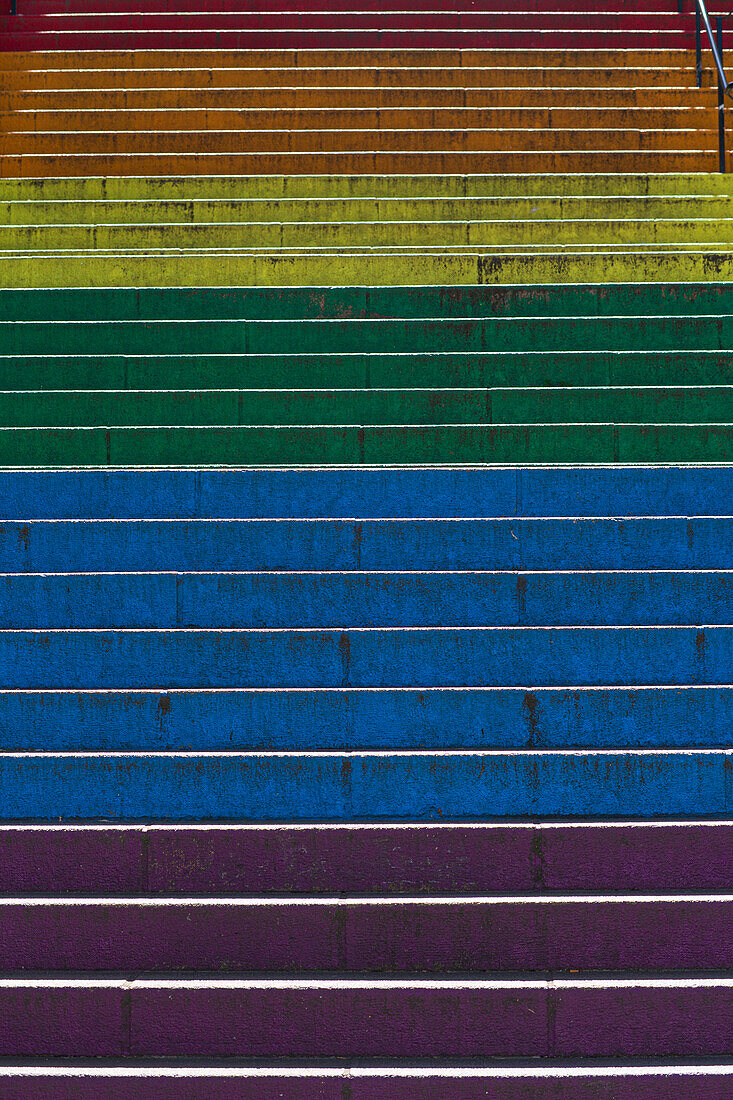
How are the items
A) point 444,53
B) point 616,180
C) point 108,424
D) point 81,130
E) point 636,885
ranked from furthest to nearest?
point 444,53 → point 81,130 → point 616,180 → point 108,424 → point 636,885

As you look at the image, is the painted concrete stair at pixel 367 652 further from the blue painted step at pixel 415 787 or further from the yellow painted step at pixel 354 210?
the yellow painted step at pixel 354 210

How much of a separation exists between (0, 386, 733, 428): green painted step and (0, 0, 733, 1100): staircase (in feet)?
0.06

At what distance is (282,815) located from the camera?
3.37 m

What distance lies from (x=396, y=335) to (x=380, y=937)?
126 inches

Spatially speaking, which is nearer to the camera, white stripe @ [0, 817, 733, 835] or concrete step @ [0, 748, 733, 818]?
concrete step @ [0, 748, 733, 818]

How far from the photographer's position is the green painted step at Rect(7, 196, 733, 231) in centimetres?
661

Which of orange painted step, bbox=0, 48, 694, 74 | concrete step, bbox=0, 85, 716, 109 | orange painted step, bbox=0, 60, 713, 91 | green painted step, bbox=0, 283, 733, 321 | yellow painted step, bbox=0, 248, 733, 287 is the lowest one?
green painted step, bbox=0, 283, 733, 321

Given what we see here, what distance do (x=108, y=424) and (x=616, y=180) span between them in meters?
3.93

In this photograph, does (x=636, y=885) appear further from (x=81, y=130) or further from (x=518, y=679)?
(x=81, y=130)

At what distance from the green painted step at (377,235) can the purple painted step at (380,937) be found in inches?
170

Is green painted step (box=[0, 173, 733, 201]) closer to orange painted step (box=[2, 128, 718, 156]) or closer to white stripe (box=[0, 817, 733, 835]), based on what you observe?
orange painted step (box=[2, 128, 718, 156])

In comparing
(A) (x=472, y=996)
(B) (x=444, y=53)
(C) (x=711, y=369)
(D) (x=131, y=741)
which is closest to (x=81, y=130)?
(B) (x=444, y=53)

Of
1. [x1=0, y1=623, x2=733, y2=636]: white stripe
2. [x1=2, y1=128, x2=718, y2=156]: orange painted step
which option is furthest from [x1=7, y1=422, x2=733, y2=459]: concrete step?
Answer: [x1=2, y1=128, x2=718, y2=156]: orange painted step

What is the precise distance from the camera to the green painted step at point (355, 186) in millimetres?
6855
